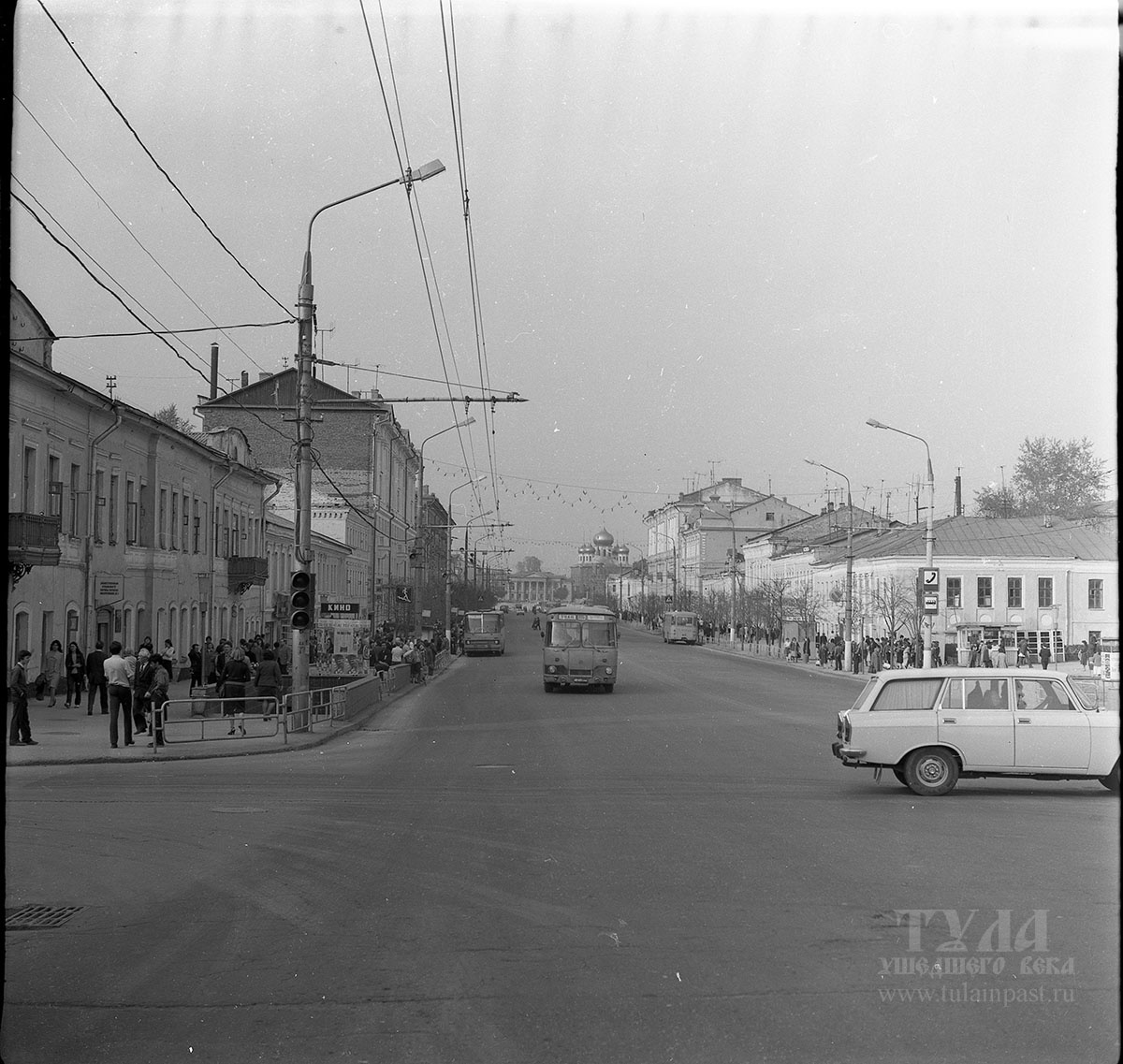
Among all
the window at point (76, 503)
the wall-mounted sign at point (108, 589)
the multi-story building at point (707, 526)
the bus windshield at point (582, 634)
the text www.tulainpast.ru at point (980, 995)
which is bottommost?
the text www.tulainpast.ru at point (980, 995)

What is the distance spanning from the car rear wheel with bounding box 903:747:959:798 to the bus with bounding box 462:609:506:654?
187 ft

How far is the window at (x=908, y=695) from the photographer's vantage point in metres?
13.9

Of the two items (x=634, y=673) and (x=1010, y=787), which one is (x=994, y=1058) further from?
(x=634, y=673)

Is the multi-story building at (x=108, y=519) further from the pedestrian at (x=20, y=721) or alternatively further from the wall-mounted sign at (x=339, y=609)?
the wall-mounted sign at (x=339, y=609)

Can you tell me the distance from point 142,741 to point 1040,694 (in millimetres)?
14321

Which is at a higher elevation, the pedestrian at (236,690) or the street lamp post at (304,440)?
the street lamp post at (304,440)

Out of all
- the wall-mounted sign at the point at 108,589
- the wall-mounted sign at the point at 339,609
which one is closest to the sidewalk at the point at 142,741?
the wall-mounted sign at the point at 339,609

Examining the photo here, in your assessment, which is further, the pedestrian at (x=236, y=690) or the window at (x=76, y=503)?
the window at (x=76, y=503)

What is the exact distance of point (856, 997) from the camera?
6.16 meters

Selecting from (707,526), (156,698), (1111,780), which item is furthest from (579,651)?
(707,526)

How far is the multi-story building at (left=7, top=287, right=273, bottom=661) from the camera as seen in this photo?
2734 cm

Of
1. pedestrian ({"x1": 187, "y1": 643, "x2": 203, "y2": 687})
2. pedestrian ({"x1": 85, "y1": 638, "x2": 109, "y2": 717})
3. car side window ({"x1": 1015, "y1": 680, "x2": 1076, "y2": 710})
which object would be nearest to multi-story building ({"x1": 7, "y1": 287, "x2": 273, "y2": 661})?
pedestrian ({"x1": 85, "y1": 638, "x2": 109, "y2": 717})

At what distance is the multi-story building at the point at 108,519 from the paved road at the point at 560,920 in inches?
477

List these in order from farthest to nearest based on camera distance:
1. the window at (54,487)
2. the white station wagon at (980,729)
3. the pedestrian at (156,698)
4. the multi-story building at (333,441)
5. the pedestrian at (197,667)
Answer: the multi-story building at (333,441), the pedestrian at (197,667), the window at (54,487), the pedestrian at (156,698), the white station wagon at (980,729)
